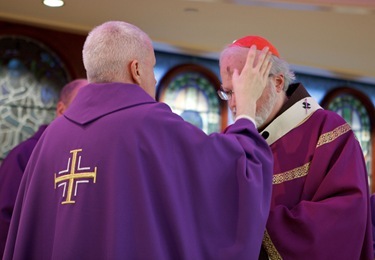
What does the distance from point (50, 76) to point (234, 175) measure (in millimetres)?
5465

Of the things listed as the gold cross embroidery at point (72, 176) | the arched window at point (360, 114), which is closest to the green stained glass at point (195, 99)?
the arched window at point (360, 114)

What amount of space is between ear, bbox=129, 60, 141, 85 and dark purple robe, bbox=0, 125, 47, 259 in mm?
2056

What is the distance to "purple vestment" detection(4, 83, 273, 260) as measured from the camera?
2262 millimetres

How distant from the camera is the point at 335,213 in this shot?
2736mm

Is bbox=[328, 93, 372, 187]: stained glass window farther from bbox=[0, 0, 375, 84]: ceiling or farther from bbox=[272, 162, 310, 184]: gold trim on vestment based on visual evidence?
bbox=[272, 162, 310, 184]: gold trim on vestment

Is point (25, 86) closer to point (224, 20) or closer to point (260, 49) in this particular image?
point (224, 20)

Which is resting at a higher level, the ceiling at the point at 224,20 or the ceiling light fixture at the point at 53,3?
the ceiling at the point at 224,20

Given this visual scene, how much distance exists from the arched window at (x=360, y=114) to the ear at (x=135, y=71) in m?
7.71

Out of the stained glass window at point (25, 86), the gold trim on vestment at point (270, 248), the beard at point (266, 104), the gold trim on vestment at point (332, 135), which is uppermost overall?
the stained glass window at point (25, 86)

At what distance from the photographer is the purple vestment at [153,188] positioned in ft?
7.42

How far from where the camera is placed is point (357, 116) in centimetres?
1007

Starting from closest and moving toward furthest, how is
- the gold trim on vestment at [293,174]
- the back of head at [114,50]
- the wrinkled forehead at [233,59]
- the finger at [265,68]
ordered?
1. the back of head at [114,50]
2. the finger at [265,68]
3. the gold trim on vestment at [293,174]
4. the wrinkled forehead at [233,59]

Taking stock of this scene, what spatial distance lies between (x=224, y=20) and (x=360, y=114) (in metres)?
3.96

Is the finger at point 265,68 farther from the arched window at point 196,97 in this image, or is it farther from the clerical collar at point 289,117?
the arched window at point 196,97
